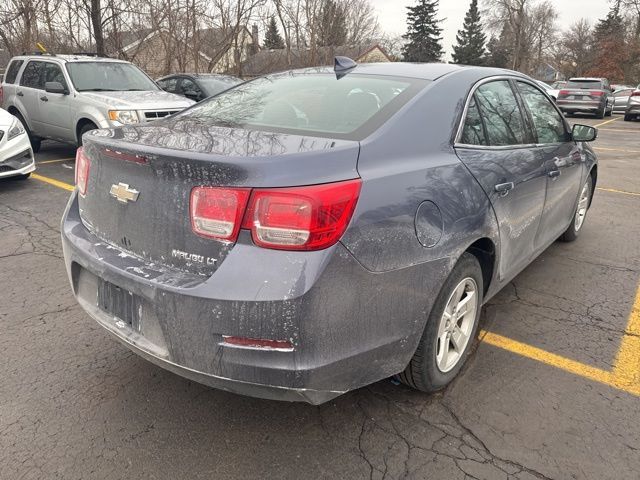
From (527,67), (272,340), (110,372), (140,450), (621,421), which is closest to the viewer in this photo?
(272,340)

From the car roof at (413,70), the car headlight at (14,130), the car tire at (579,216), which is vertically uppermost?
the car roof at (413,70)

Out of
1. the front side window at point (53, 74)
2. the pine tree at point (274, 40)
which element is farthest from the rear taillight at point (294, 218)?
the pine tree at point (274, 40)

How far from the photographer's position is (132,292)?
2.13 meters

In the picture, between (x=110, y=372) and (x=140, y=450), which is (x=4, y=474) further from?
(x=110, y=372)

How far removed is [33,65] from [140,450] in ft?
29.8

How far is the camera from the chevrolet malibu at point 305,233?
1.88 m

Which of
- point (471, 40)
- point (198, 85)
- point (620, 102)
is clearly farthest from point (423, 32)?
point (198, 85)

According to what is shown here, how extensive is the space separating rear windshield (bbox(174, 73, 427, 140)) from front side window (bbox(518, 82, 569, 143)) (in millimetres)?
1259

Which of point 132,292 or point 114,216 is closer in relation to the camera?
point 132,292

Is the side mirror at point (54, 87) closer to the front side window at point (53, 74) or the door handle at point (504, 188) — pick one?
the front side window at point (53, 74)

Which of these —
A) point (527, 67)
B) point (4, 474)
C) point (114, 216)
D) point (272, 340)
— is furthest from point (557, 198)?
point (527, 67)

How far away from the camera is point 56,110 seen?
828 cm

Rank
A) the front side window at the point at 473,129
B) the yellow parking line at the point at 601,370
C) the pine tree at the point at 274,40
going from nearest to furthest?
the front side window at the point at 473,129 < the yellow parking line at the point at 601,370 < the pine tree at the point at 274,40

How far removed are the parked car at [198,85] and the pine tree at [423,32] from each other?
178ft
